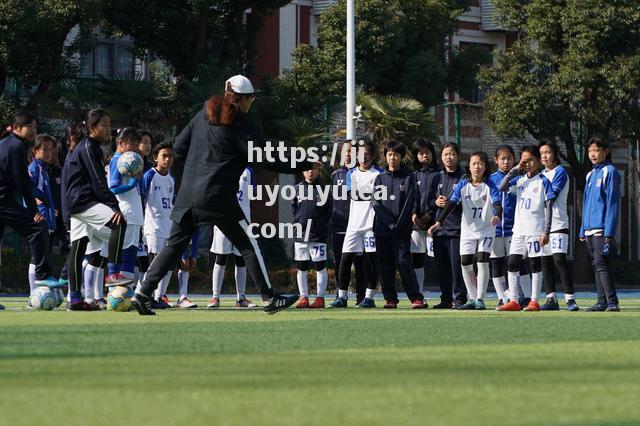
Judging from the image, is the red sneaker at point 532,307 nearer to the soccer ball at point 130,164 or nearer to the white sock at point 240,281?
the white sock at point 240,281

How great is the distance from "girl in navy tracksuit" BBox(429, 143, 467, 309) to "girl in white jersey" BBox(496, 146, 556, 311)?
2.18 feet

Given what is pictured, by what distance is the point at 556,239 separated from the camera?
15.5 metres

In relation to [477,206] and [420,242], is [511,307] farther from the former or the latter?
[420,242]

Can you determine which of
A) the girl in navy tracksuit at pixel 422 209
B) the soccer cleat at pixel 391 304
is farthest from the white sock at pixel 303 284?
the girl in navy tracksuit at pixel 422 209

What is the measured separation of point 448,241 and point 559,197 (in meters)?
1.55

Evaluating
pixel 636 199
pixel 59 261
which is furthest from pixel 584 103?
pixel 59 261

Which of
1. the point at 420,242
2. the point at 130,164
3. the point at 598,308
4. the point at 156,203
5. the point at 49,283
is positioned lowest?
the point at 598,308

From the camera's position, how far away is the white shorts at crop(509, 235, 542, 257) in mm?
15711

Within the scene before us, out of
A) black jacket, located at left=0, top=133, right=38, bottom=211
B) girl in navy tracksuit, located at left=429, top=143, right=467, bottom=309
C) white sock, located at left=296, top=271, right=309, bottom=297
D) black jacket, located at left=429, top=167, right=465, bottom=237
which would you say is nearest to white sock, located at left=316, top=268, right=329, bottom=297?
white sock, located at left=296, top=271, right=309, bottom=297

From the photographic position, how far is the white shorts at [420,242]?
672 inches

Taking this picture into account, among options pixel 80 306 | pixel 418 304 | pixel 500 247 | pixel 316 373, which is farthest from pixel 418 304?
pixel 316 373

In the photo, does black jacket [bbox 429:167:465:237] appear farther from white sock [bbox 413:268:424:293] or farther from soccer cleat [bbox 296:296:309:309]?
soccer cleat [bbox 296:296:309:309]

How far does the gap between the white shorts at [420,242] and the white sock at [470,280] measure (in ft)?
3.36

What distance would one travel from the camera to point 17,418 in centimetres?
512
